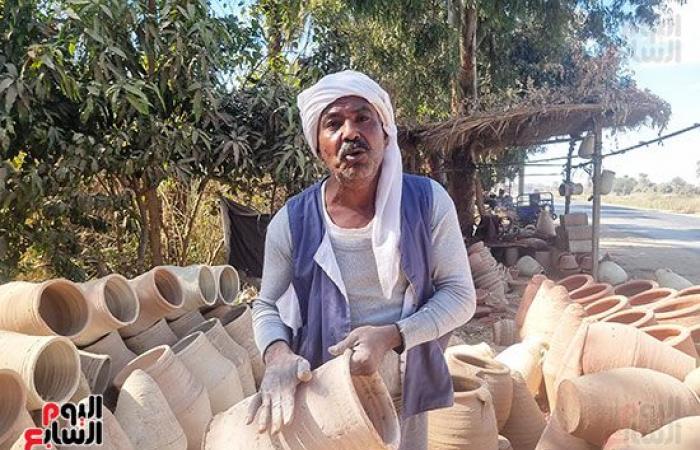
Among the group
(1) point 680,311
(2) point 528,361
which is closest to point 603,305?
(1) point 680,311

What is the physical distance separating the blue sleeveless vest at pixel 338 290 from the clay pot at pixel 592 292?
3.15 metres

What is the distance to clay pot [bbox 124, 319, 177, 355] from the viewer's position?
9.79 ft

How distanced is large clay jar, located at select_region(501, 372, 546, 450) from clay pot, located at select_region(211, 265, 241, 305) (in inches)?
80.1

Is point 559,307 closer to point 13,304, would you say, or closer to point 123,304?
point 123,304

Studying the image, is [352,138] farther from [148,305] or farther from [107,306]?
[148,305]

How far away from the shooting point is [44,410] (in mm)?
2109

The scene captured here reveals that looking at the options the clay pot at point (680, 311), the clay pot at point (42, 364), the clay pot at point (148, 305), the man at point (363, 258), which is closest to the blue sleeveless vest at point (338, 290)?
the man at point (363, 258)

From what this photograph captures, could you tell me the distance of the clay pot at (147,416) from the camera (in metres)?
2.13

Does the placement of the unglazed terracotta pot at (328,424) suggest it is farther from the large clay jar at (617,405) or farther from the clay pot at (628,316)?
the clay pot at (628,316)

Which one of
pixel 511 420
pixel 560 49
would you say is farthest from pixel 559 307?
pixel 560 49

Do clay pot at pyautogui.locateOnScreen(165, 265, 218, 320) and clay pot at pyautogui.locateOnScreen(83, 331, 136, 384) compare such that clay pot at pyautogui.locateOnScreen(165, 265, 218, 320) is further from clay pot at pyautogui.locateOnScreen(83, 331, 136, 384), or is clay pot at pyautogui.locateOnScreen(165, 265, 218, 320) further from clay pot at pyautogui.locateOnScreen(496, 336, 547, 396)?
clay pot at pyautogui.locateOnScreen(496, 336, 547, 396)

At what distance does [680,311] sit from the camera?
3426 mm

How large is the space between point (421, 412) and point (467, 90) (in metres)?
8.15

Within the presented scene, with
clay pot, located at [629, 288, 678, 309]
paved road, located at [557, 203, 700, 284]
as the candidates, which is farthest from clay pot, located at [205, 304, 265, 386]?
paved road, located at [557, 203, 700, 284]
